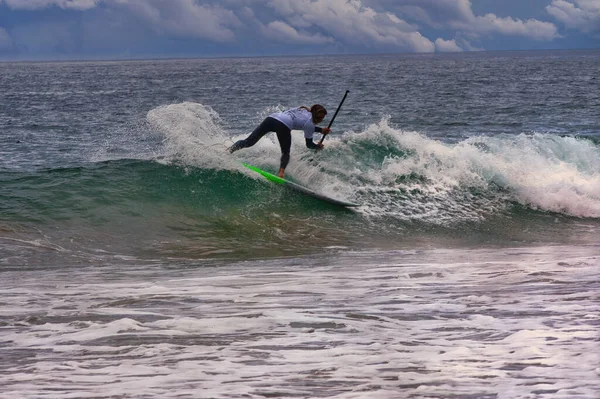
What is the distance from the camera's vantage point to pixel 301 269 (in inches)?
367

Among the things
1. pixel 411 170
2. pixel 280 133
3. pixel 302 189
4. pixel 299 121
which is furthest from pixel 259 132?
pixel 411 170

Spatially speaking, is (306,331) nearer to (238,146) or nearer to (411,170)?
(238,146)

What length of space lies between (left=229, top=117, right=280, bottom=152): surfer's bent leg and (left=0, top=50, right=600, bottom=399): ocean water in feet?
1.55

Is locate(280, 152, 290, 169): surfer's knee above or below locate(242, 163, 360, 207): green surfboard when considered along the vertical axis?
above

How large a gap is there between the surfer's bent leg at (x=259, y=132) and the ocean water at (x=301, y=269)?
1.55 ft

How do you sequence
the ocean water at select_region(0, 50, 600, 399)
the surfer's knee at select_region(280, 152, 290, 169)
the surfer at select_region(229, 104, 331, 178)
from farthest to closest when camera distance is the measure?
the surfer's knee at select_region(280, 152, 290, 169) < the surfer at select_region(229, 104, 331, 178) < the ocean water at select_region(0, 50, 600, 399)

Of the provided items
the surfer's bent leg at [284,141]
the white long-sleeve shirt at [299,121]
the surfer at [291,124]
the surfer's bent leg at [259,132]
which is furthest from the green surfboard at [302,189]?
the white long-sleeve shirt at [299,121]

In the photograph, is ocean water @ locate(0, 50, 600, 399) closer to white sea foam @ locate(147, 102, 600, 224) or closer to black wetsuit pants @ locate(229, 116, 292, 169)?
white sea foam @ locate(147, 102, 600, 224)

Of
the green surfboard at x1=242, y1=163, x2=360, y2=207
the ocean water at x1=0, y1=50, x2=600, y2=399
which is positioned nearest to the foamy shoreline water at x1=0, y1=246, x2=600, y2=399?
the ocean water at x1=0, y1=50, x2=600, y2=399

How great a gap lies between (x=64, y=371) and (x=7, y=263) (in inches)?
177

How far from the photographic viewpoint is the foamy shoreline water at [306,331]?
17.4 feet

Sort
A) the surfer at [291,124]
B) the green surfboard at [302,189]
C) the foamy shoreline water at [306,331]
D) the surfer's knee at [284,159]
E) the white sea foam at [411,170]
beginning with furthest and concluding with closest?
the white sea foam at [411,170] → the surfer's knee at [284,159] → the surfer at [291,124] → the green surfboard at [302,189] → the foamy shoreline water at [306,331]

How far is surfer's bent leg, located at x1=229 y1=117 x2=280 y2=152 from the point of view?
44.8 ft

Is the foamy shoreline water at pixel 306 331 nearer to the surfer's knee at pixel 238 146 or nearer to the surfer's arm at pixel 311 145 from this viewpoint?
the surfer's arm at pixel 311 145
